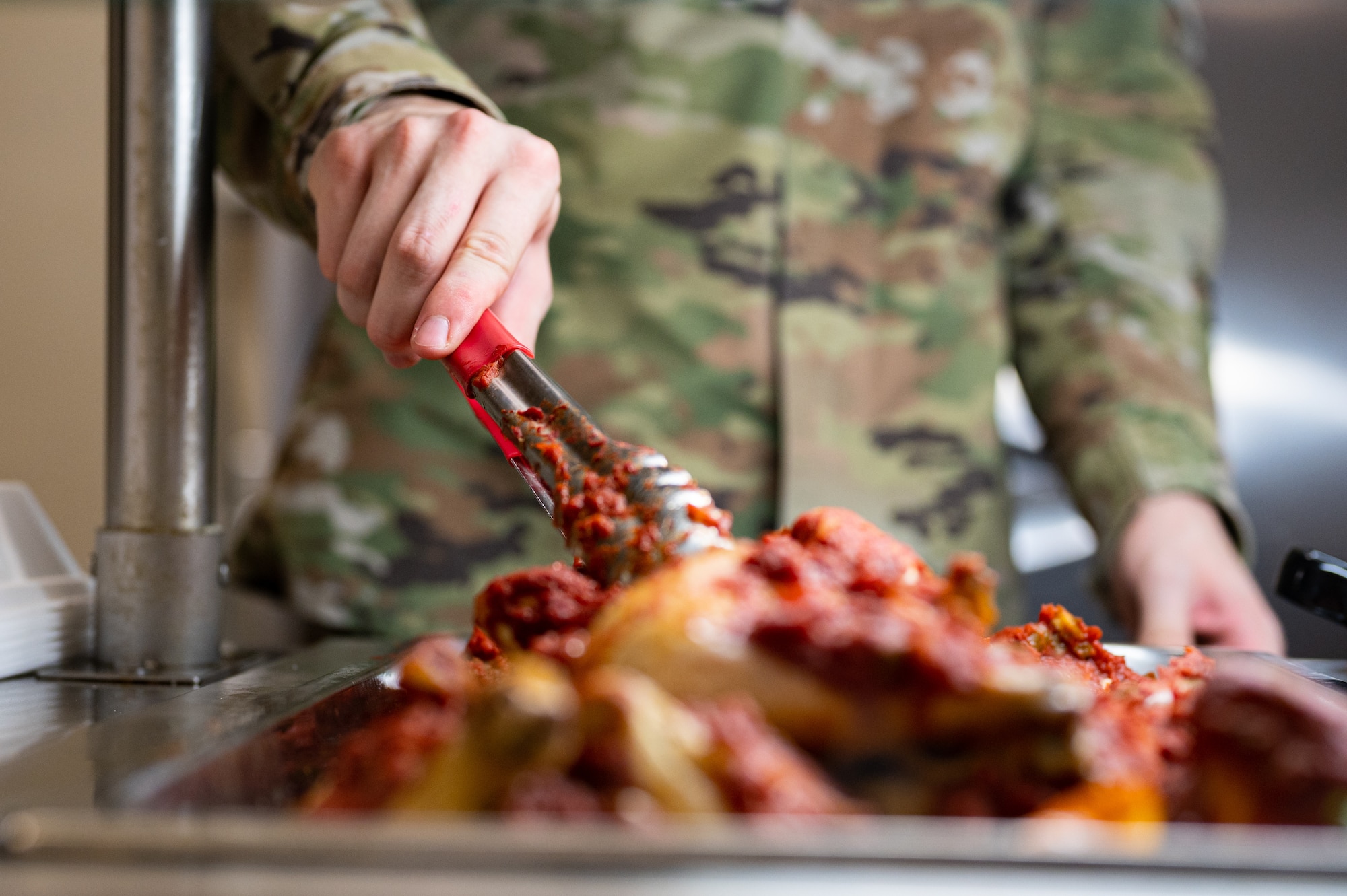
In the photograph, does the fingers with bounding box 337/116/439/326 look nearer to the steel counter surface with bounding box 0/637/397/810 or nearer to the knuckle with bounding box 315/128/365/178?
the knuckle with bounding box 315/128/365/178

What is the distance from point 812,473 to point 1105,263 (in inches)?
19.7

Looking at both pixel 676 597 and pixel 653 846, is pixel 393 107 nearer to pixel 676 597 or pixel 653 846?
pixel 676 597

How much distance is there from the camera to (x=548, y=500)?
581 mm

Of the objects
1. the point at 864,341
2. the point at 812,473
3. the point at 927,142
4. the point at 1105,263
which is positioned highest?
the point at 927,142

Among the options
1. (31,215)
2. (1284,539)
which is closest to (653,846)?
(1284,539)

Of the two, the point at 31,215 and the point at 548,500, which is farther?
the point at 31,215

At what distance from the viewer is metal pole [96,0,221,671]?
2.29 feet

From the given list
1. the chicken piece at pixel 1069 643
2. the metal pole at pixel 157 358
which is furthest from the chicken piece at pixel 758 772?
the metal pole at pixel 157 358

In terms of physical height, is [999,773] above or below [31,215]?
below

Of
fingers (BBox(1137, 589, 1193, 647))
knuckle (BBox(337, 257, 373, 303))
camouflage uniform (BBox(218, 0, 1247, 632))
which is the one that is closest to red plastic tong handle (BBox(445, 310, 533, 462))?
knuckle (BBox(337, 257, 373, 303))

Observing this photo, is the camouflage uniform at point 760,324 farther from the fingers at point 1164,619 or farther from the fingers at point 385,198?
the fingers at point 385,198

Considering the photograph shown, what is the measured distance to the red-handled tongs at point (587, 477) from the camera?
1.67ft

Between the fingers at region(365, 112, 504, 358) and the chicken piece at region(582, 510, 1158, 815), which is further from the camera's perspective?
the fingers at region(365, 112, 504, 358)

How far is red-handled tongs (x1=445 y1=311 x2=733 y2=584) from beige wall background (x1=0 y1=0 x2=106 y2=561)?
1.47 meters
